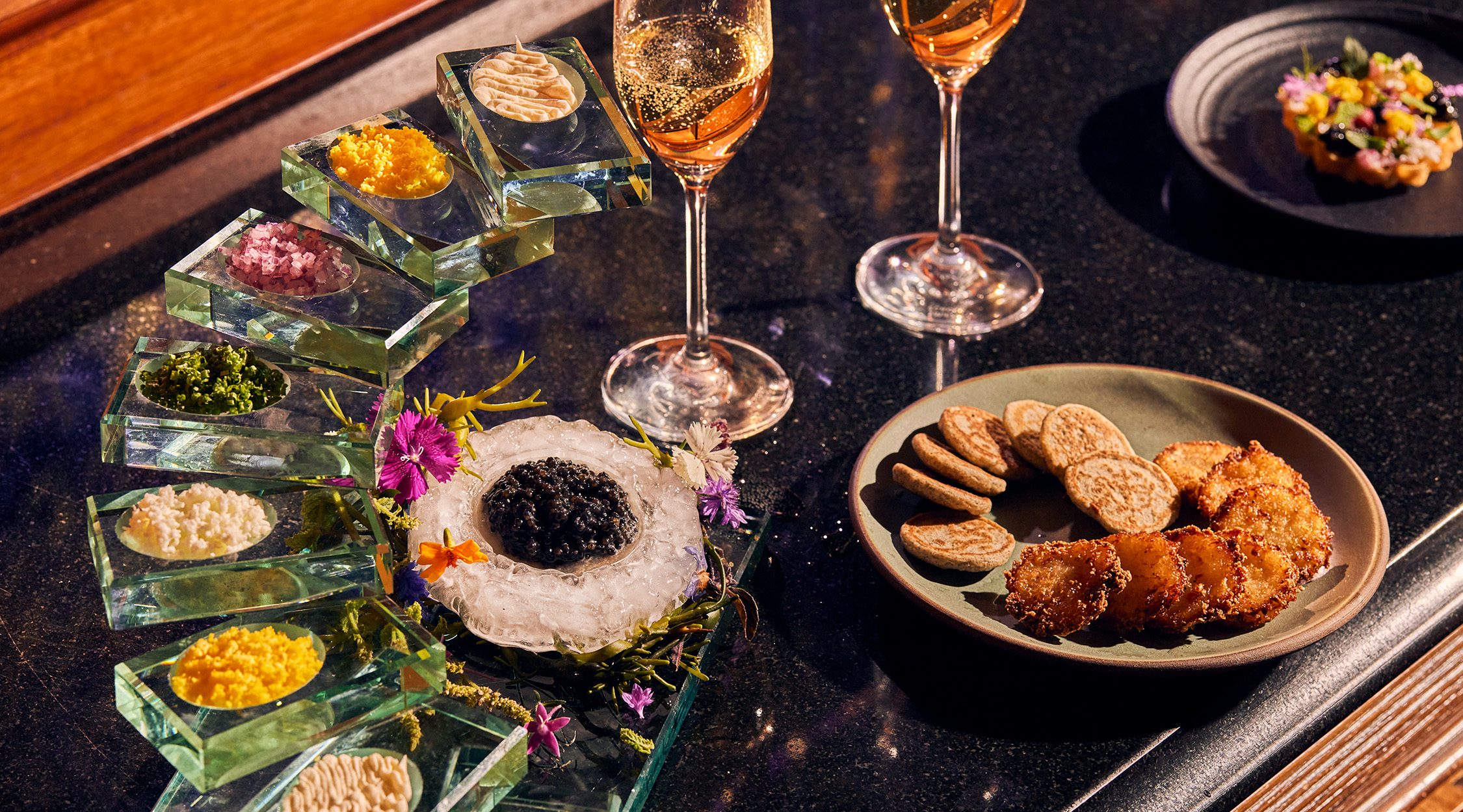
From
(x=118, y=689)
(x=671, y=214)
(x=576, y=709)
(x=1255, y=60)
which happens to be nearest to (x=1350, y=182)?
(x=1255, y=60)

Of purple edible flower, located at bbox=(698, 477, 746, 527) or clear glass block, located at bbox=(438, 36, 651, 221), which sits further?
purple edible flower, located at bbox=(698, 477, 746, 527)

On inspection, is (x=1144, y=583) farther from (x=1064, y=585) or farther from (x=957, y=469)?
(x=957, y=469)

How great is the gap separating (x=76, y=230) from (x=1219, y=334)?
4.30ft

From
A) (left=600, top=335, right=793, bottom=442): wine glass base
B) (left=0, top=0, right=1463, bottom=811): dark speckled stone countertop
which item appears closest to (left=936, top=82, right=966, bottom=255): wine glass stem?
(left=0, top=0, right=1463, bottom=811): dark speckled stone countertop

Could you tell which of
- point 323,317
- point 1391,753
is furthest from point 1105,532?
point 323,317

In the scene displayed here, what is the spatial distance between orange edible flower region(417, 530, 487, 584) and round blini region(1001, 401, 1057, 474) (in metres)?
0.49

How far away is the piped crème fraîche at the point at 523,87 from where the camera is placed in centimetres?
100

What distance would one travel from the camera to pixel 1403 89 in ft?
5.15

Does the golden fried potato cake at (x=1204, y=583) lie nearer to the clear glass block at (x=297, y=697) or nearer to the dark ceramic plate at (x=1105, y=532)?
the dark ceramic plate at (x=1105, y=532)

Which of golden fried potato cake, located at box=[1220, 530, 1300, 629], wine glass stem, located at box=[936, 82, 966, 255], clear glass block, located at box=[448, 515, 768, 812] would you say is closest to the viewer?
clear glass block, located at box=[448, 515, 768, 812]

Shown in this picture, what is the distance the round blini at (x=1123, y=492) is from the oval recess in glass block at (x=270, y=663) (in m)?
0.61

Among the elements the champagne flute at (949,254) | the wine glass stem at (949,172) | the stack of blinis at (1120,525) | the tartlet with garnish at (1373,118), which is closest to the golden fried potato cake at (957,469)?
the stack of blinis at (1120,525)

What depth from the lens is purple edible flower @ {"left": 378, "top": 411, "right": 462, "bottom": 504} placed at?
36.6 inches

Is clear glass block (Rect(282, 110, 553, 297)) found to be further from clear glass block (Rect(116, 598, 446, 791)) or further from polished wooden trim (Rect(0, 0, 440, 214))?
polished wooden trim (Rect(0, 0, 440, 214))
